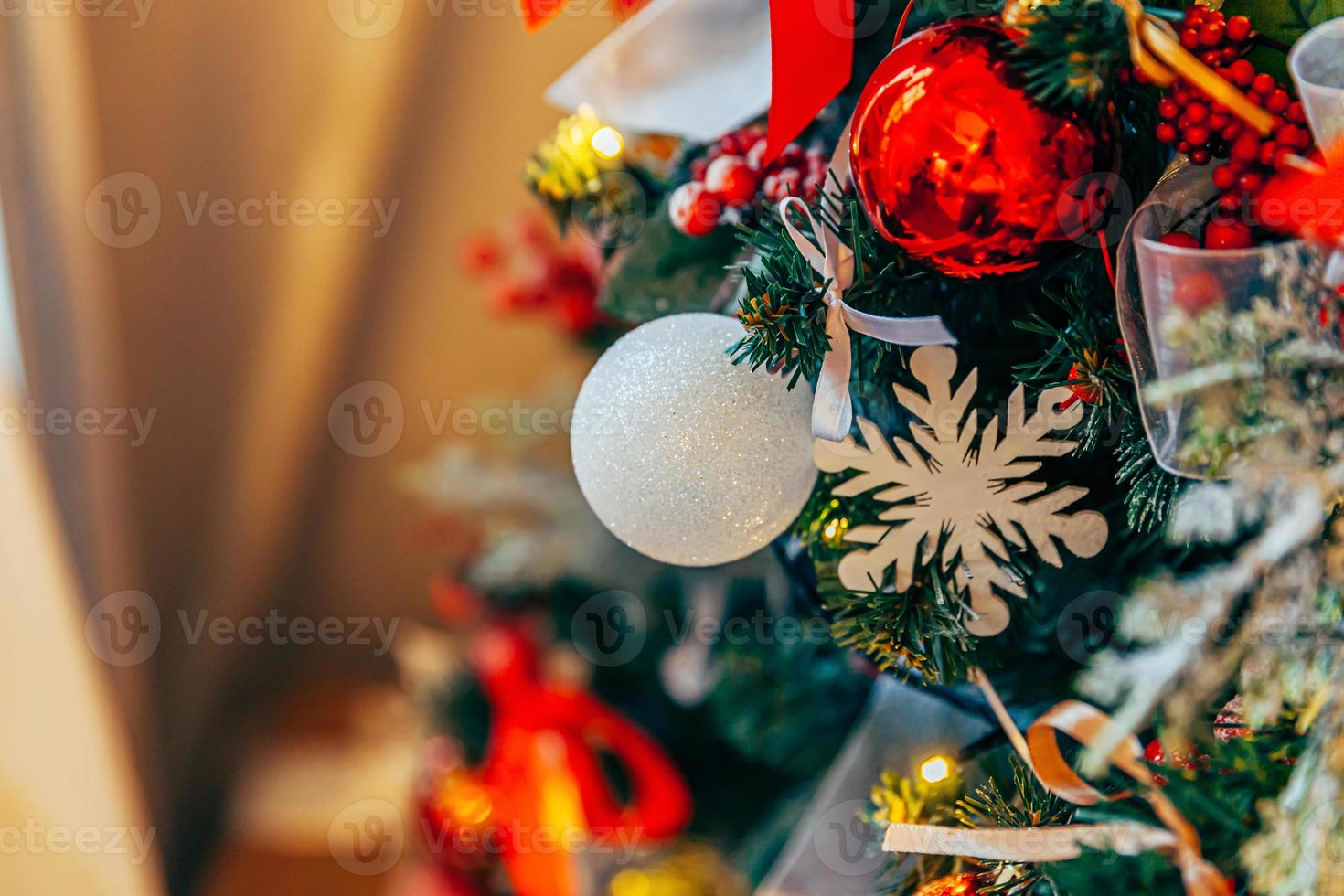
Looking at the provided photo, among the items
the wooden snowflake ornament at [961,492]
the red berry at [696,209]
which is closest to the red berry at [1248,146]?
the wooden snowflake ornament at [961,492]

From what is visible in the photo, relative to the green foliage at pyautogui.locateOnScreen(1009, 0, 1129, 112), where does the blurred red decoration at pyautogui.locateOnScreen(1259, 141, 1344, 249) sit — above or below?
below

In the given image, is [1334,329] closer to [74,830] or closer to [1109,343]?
[1109,343]

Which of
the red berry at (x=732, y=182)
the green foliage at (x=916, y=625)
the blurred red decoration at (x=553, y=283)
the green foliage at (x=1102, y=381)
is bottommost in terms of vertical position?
the blurred red decoration at (x=553, y=283)

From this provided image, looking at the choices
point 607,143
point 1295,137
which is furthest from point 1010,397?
point 607,143

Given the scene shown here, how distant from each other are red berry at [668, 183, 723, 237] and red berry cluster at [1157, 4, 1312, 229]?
19 cm

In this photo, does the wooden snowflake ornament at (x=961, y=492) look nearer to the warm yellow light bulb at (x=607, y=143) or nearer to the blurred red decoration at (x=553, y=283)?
the warm yellow light bulb at (x=607, y=143)

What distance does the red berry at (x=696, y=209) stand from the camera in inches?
17.6

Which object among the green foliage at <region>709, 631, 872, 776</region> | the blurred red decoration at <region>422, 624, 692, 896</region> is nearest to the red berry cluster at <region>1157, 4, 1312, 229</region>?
the green foliage at <region>709, 631, 872, 776</region>

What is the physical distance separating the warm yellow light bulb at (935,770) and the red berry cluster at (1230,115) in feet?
0.88

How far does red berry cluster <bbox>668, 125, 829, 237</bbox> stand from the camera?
0.45m

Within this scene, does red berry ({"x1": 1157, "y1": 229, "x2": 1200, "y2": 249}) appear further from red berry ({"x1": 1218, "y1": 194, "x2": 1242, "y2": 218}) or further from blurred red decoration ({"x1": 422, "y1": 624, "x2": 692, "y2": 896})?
blurred red decoration ({"x1": 422, "y1": 624, "x2": 692, "y2": 896})

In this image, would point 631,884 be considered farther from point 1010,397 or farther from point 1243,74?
point 1243,74

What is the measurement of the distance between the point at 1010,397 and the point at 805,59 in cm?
17

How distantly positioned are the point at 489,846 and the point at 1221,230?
74cm
